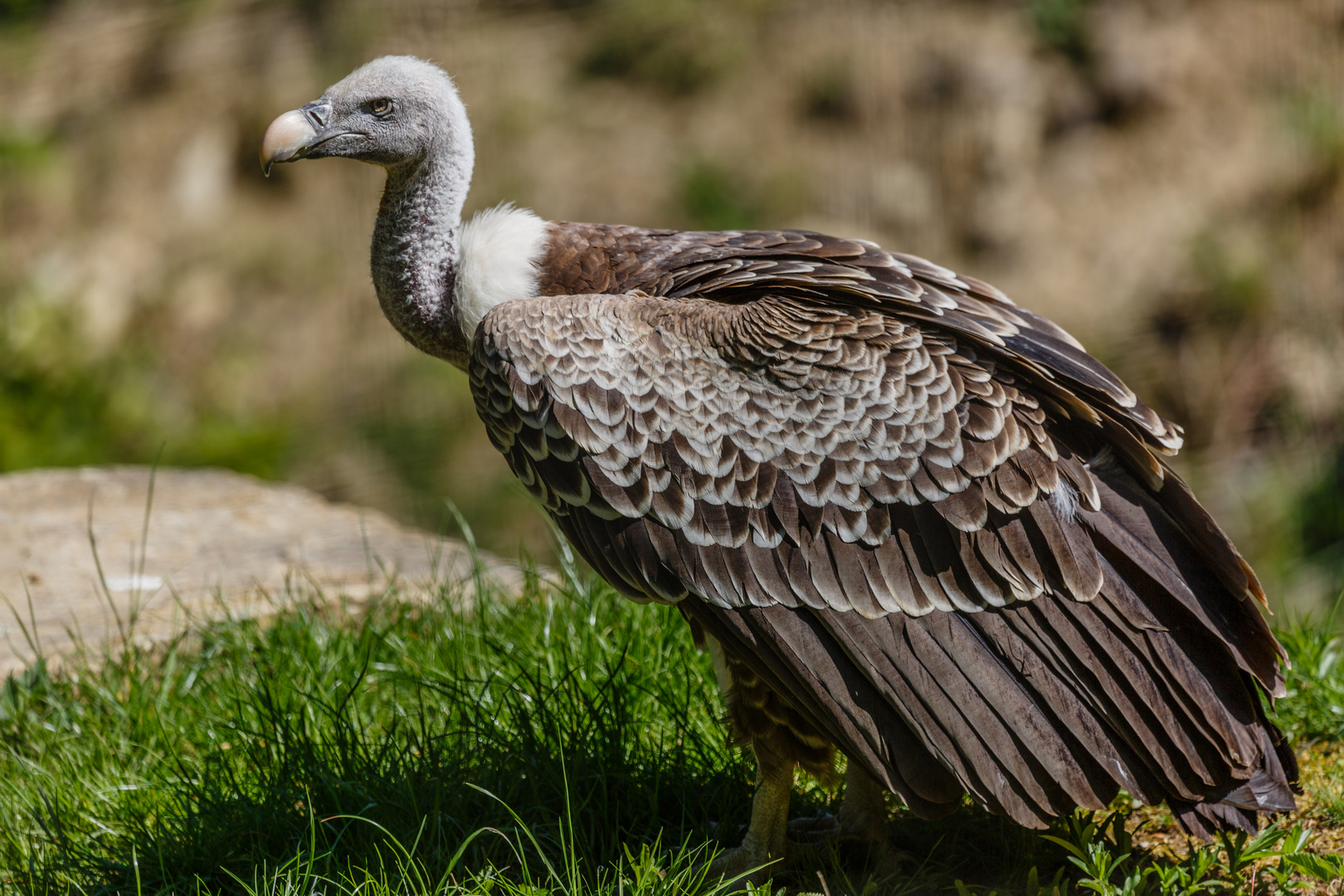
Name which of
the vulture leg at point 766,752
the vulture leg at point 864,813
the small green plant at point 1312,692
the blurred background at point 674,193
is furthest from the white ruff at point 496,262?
the blurred background at point 674,193

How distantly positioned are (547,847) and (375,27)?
28.2ft

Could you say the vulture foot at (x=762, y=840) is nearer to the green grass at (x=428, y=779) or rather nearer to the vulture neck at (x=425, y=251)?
the green grass at (x=428, y=779)

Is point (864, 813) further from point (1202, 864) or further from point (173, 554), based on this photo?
point (173, 554)

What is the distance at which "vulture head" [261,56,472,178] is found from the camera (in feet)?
12.7

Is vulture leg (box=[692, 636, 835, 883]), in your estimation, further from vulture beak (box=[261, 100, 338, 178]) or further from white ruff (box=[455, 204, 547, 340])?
vulture beak (box=[261, 100, 338, 178])

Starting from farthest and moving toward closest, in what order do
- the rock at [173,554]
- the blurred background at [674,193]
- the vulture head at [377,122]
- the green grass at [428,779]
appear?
the blurred background at [674,193] < the rock at [173,554] < the vulture head at [377,122] < the green grass at [428,779]

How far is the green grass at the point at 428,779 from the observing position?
346cm

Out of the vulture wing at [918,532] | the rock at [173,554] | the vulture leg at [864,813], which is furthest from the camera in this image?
the rock at [173,554]

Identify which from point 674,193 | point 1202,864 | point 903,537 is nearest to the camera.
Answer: point 1202,864

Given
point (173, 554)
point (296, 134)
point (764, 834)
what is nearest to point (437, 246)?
point (296, 134)

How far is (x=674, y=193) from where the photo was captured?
1017 cm

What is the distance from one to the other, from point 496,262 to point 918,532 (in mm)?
1471

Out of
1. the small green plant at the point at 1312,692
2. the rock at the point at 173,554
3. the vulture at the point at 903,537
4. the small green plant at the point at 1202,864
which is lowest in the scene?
the rock at the point at 173,554

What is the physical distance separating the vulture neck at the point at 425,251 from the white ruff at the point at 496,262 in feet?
0.19
